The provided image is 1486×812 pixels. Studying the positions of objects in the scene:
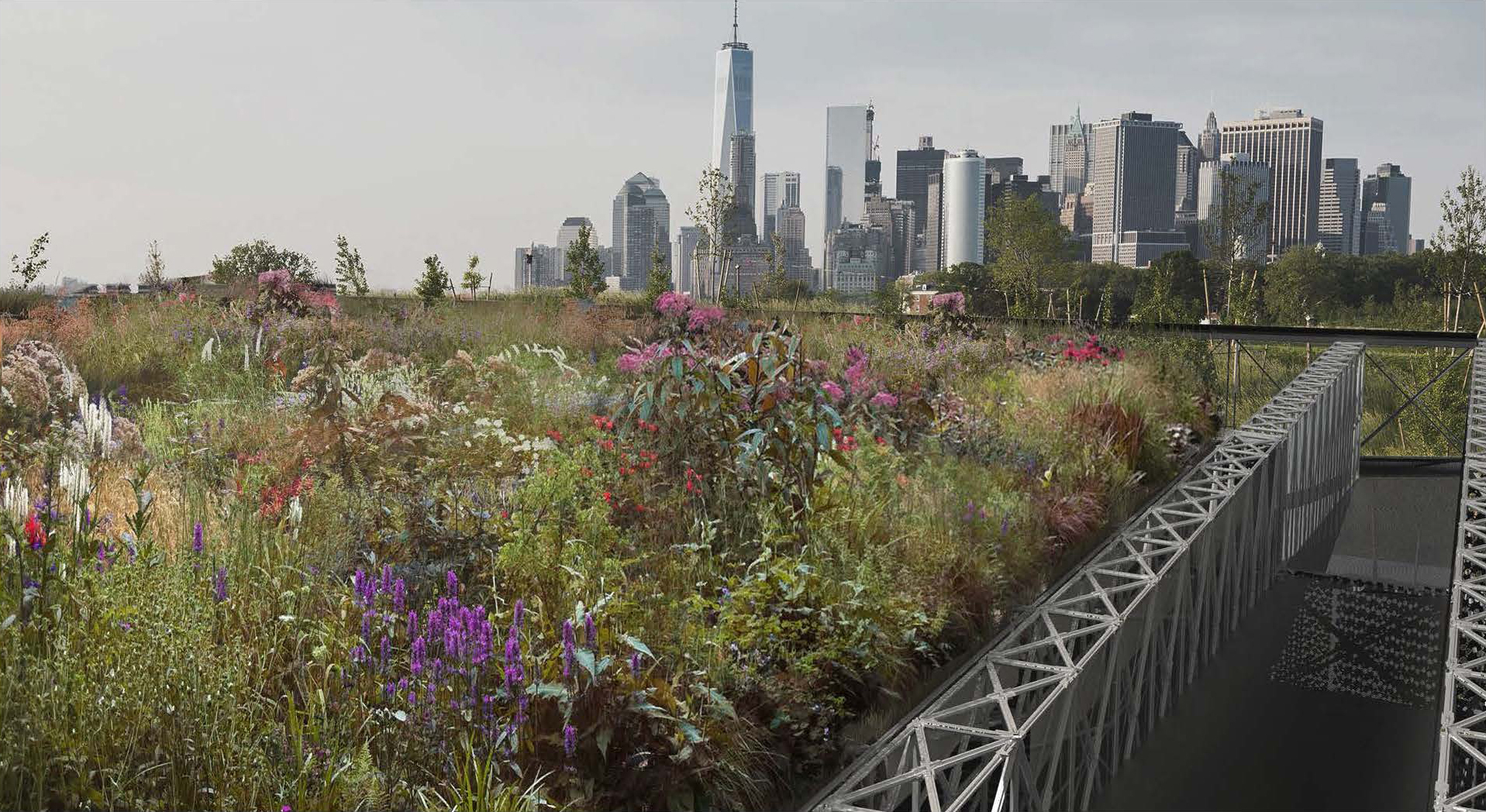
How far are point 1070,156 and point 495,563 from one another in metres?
121

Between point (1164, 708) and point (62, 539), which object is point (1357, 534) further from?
point (62, 539)

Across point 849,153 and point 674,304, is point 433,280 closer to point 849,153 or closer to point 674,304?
point 674,304

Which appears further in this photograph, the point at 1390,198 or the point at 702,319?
the point at 1390,198

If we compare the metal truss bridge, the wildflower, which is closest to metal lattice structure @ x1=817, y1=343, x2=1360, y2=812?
the metal truss bridge

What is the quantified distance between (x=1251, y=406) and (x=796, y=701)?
69.4ft

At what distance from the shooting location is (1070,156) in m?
114

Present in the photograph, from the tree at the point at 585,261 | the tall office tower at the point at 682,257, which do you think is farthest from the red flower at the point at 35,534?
the tall office tower at the point at 682,257

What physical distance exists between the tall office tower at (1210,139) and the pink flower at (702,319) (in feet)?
316

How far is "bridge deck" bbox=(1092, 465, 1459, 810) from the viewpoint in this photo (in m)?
5.74

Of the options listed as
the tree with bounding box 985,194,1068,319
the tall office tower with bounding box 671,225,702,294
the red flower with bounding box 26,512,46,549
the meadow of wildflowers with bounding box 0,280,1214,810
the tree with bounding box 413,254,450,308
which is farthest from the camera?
the tall office tower with bounding box 671,225,702,294

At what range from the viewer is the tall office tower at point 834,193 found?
332 feet

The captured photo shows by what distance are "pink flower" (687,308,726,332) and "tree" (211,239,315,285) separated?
3650 mm

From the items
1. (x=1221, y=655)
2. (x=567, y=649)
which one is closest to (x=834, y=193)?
(x=1221, y=655)

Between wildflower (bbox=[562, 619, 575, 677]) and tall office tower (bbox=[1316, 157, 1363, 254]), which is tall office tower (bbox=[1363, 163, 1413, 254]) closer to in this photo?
tall office tower (bbox=[1316, 157, 1363, 254])
